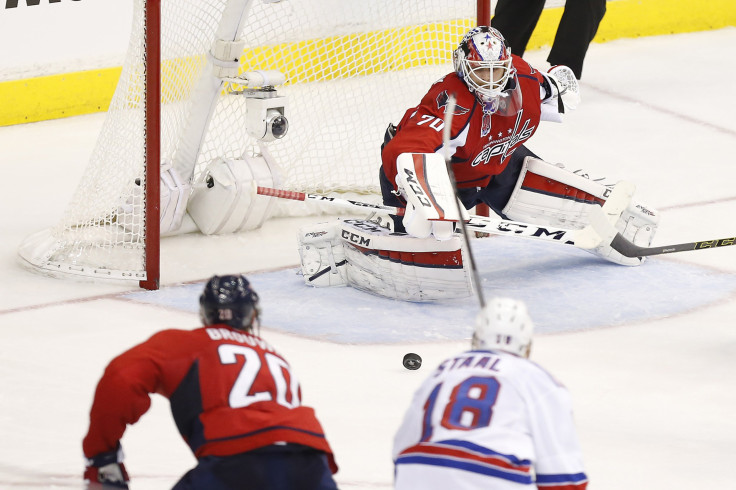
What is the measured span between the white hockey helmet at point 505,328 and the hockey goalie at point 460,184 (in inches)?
68.2

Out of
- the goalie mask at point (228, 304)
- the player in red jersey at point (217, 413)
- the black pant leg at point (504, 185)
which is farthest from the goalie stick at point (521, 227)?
the player in red jersey at point (217, 413)

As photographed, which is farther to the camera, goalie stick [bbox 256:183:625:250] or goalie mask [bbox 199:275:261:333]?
goalie stick [bbox 256:183:625:250]

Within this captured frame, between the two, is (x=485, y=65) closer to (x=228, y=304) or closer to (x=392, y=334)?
(x=392, y=334)

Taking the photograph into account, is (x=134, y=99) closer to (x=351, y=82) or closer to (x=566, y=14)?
(x=351, y=82)

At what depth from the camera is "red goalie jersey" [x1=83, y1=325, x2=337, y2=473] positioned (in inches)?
94.3

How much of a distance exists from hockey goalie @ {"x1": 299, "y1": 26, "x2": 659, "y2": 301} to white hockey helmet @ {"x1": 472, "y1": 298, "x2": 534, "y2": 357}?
1732mm

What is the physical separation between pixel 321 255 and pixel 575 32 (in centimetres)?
284

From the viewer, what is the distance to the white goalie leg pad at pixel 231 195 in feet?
16.5

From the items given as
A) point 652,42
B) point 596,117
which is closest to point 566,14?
point 596,117

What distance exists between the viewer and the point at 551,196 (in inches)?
193

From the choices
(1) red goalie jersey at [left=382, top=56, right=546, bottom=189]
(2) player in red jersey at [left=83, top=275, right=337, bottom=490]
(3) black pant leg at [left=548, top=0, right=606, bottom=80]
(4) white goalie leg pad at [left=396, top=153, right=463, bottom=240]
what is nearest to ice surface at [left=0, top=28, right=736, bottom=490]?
(4) white goalie leg pad at [left=396, top=153, right=463, bottom=240]

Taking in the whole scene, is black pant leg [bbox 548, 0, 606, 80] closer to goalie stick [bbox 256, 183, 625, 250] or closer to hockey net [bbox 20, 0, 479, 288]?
hockey net [bbox 20, 0, 479, 288]

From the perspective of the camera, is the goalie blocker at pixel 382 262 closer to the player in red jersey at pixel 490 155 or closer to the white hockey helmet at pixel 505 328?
the player in red jersey at pixel 490 155

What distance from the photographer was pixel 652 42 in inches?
330
